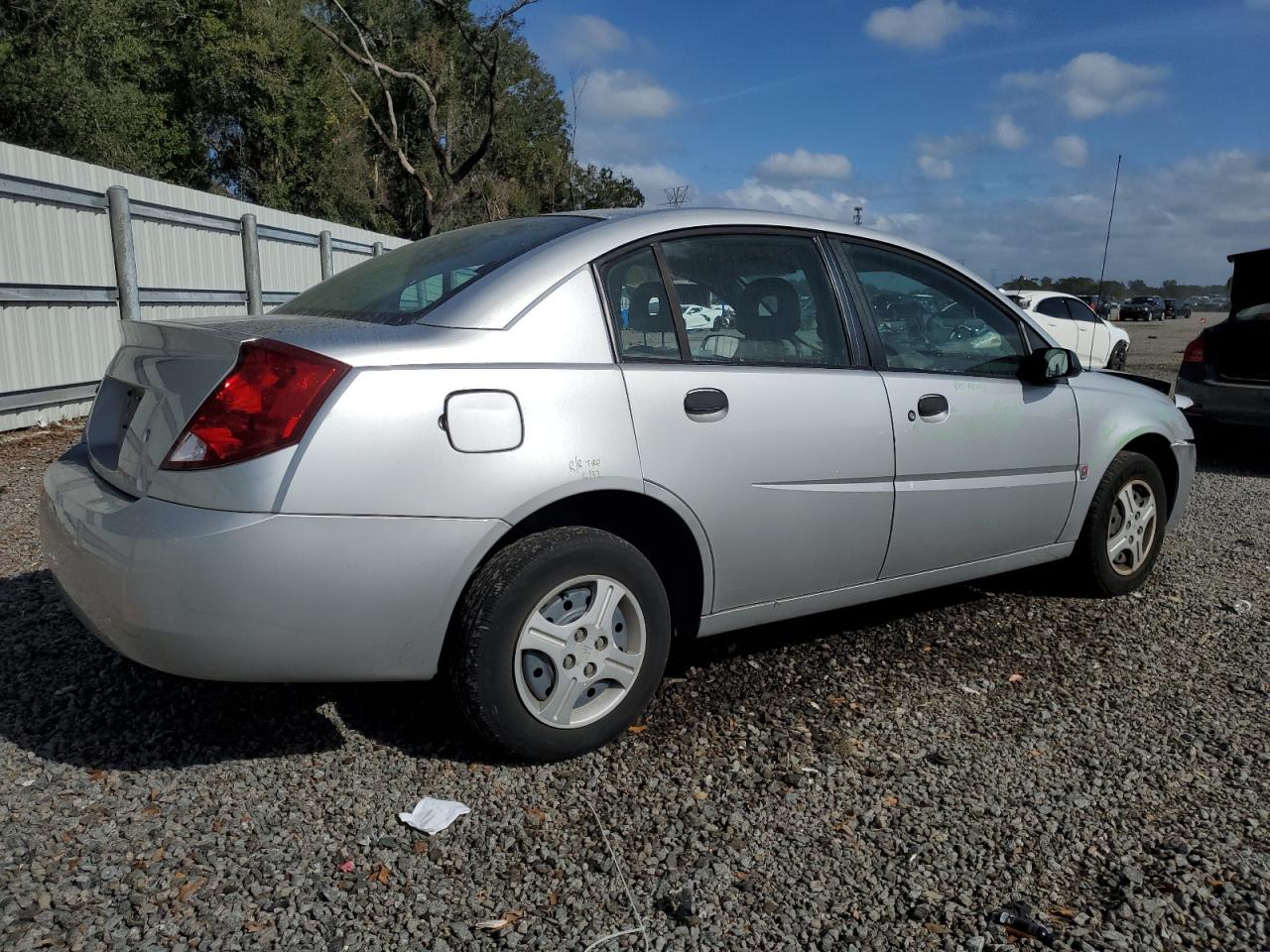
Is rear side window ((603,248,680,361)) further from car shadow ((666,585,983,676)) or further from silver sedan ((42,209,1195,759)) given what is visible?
car shadow ((666,585,983,676))

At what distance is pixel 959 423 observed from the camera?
3779 millimetres

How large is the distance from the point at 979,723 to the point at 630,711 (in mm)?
1170

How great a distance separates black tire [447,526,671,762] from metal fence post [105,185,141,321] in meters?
7.46

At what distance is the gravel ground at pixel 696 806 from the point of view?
2.30 m

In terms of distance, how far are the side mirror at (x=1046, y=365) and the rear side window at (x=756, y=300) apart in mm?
964

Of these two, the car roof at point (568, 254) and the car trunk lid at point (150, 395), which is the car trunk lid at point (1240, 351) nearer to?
the car roof at point (568, 254)

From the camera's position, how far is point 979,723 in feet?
11.0

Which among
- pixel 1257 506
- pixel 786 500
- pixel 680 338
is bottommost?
pixel 1257 506

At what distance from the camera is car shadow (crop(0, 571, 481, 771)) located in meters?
3.04

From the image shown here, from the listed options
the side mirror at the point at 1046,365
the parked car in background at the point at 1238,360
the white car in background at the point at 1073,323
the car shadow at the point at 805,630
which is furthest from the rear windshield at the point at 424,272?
the white car in background at the point at 1073,323

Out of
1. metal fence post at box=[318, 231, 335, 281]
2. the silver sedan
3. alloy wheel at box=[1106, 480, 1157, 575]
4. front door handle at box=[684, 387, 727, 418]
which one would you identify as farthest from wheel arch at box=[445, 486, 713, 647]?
metal fence post at box=[318, 231, 335, 281]

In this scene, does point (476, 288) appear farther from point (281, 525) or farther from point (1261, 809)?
point (1261, 809)

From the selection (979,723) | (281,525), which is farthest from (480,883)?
(979,723)

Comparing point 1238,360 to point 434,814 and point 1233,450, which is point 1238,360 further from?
point 434,814
